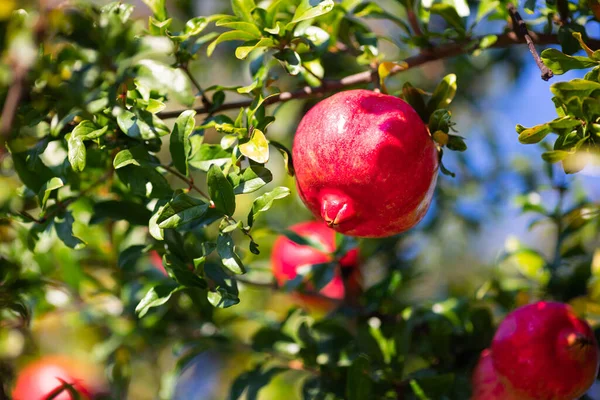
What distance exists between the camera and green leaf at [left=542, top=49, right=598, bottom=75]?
3.16ft

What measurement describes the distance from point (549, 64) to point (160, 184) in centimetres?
62

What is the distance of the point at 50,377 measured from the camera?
174 centimetres

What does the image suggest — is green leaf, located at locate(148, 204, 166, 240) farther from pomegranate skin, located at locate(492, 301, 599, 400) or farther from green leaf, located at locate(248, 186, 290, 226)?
pomegranate skin, located at locate(492, 301, 599, 400)

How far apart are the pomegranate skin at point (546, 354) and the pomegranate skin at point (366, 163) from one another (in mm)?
333

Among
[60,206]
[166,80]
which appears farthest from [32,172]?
[166,80]

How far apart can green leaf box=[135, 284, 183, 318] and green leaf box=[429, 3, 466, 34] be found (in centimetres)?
69

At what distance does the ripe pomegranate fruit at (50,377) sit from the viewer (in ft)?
5.57

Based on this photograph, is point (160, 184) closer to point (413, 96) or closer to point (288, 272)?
point (413, 96)

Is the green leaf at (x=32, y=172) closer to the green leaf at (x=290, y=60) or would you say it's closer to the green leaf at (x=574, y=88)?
the green leaf at (x=290, y=60)

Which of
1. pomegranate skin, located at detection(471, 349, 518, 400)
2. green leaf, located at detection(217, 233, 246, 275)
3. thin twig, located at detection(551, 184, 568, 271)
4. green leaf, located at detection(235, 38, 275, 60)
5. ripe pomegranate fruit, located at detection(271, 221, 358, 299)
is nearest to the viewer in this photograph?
green leaf, located at detection(217, 233, 246, 275)

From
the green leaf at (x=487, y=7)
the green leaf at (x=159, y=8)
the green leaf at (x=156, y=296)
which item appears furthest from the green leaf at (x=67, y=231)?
the green leaf at (x=487, y=7)

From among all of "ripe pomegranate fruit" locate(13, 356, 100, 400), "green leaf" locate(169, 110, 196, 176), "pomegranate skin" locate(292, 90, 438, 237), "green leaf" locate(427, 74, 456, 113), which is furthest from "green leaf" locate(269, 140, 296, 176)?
Result: "ripe pomegranate fruit" locate(13, 356, 100, 400)

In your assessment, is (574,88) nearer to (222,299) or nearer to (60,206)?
(222,299)

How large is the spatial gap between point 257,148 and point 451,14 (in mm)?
506
